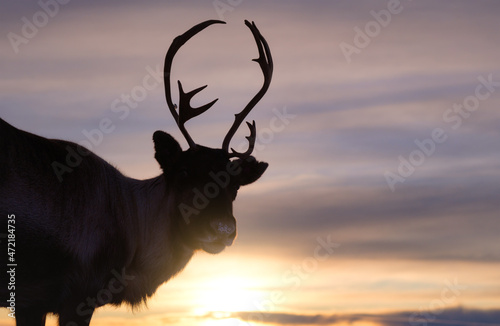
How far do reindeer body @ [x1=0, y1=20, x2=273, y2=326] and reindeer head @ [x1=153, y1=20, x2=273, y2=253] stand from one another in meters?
0.01

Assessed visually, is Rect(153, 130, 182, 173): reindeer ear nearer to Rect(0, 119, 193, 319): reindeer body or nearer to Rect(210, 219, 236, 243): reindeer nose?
Rect(0, 119, 193, 319): reindeer body

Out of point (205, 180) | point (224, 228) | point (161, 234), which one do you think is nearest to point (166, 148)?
point (205, 180)

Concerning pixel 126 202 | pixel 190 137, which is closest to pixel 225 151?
pixel 190 137

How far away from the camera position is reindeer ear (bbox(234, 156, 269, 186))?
12.6m

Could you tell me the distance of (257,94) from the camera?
13.6 m

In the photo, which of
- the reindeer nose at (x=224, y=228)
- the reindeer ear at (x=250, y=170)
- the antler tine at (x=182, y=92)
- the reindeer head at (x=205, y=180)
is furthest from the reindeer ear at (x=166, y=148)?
the reindeer nose at (x=224, y=228)

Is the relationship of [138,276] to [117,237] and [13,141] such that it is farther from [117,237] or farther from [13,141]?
[13,141]

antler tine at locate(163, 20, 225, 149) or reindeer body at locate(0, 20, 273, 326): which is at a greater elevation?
antler tine at locate(163, 20, 225, 149)

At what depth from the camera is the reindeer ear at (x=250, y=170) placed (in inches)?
498

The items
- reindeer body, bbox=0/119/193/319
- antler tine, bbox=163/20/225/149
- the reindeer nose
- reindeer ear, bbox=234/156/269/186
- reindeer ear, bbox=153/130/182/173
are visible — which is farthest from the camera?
antler tine, bbox=163/20/225/149

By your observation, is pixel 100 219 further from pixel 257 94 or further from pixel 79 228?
pixel 257 94

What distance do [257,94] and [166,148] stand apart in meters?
2.09

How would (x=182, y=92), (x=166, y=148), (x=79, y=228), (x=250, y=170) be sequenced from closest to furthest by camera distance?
(x=79, y=228)
(x=166, y=148)
(x=250, y=170)
(x=182, y=92)

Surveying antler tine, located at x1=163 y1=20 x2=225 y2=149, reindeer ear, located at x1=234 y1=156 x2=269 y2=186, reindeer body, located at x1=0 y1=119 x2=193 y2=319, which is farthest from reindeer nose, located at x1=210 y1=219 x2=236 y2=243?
antler tine, located at x1=163 y1=20 x2=225 y2=149
